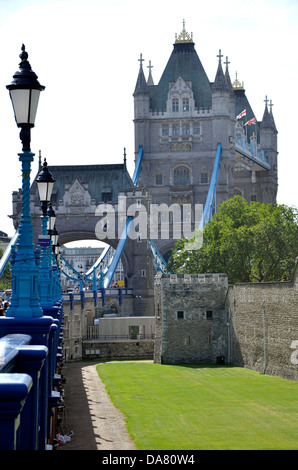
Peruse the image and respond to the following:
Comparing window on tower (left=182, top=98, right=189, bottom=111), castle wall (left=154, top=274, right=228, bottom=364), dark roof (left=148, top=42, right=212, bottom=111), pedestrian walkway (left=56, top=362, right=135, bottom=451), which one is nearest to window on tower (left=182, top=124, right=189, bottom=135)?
window on tower (left=182, top=98, right=189, bottom=111)

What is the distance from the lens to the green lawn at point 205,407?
30328 millimetres

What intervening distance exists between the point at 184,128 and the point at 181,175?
562 centimetres

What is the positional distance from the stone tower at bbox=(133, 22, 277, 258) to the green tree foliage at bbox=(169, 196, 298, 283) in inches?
1132

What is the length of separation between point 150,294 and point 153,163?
22323 mm

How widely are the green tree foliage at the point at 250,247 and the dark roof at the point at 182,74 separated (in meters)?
36.2

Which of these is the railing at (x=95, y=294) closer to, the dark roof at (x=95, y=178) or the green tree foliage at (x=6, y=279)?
the dark roof at (x=95, y=178)

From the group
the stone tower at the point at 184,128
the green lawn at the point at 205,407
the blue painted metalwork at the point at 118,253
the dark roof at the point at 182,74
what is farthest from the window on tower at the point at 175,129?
the green lawn at the point at 205,407

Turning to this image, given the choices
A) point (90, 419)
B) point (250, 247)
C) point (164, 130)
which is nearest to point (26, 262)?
point (90, 419)

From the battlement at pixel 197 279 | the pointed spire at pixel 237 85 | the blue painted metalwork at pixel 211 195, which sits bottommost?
the battlement at pixel 197 279

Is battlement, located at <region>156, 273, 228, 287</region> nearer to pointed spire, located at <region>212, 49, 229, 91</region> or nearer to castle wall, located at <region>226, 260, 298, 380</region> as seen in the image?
castle wall, located at <region>226, 260, 298, 380</region>

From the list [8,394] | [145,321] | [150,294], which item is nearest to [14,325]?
[8,394]

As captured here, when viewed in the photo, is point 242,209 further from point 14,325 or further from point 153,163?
point 14,325

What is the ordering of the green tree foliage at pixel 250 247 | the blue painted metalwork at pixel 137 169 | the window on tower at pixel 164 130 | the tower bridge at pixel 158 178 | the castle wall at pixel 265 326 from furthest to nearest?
1. the window on tower at pixel 164 130
2. the blue painted metalwork at pixel 137 169
3. the tower bridge at pixel 158 178
4. the green tree foliage at pixel 250 247
5. the castle wall at pixel 265 326

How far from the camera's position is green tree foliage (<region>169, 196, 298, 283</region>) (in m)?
62.6
